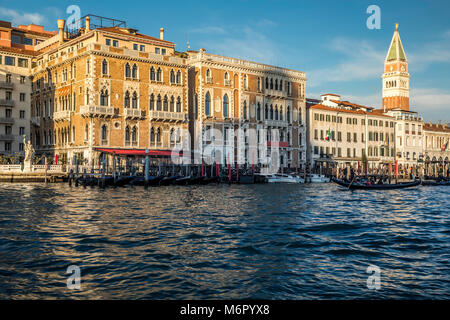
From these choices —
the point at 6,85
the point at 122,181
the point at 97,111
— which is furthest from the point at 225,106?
the point at 6,85

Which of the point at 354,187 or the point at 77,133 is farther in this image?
the point at 77,133

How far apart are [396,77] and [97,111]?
62446 millimetres

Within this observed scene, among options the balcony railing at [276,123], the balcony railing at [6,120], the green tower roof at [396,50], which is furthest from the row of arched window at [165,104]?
the green tower roof at [396,50]

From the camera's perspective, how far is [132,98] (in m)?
44.2

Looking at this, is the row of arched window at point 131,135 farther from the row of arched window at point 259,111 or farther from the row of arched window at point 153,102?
the row of arched window at point 259,111

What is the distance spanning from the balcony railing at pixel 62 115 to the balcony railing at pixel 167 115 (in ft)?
24.1

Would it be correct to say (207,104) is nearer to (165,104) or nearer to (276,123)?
(165,104)

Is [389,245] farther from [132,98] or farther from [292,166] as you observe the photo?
[292,166]

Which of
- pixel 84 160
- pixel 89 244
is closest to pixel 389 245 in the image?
pixel 89 244

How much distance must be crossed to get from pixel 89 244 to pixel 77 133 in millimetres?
32897

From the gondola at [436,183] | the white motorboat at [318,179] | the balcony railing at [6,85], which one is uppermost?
the balcony railing at [6,85]

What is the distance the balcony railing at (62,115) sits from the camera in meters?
44.2

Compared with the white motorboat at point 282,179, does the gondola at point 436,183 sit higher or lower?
lower

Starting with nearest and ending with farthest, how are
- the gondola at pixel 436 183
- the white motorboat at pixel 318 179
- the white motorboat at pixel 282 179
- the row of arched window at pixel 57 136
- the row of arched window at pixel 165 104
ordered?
1. the row of arched window at pixel 57 136
2. the row of arched window at pixel 165 104
3. the white motorboat at pixel 282 179
4. the gondola at pixel 436 183
5. the white motorboat at pixel 318 179
